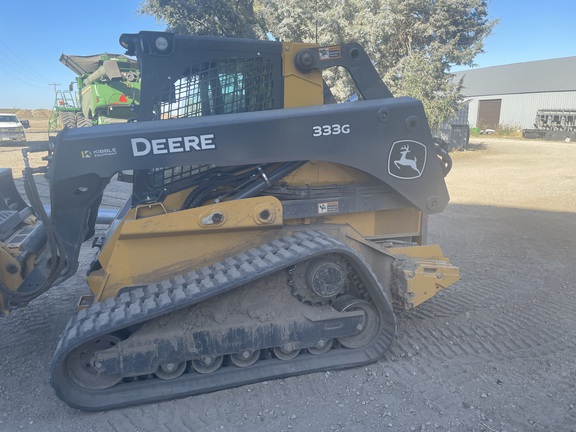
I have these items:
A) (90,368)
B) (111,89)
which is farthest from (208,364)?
(111,89)

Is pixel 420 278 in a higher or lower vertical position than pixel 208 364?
higher

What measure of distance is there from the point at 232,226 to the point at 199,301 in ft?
2.08

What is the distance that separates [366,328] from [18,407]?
247 centimetres

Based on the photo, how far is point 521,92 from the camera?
A: 39812 mm

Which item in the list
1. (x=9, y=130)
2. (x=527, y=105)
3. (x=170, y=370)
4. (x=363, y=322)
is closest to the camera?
(x=170, y=370)

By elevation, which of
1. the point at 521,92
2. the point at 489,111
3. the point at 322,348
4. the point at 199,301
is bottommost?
the point at 322,348

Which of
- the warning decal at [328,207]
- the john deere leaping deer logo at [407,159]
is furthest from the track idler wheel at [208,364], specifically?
the john deere leaping deer logo at [407,159]

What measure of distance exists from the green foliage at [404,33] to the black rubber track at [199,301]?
50.5 ft

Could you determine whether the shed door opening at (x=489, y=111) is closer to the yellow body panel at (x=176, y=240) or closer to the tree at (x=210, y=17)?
the tree at (x=210, y=17)

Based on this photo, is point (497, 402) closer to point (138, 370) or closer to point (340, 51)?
point (138, 370)

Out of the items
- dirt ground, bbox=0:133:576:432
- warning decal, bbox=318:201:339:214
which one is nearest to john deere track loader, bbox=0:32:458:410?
warning decal, bbox=318:201:339:214

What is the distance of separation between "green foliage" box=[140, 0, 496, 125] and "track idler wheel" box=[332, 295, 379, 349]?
15298 millimetres

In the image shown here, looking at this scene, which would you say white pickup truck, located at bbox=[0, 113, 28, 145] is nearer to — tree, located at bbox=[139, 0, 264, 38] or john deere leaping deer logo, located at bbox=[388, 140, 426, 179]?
tree, located at bbox=[139, 0, 264, 38]

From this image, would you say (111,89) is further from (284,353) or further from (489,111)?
(489,111)
